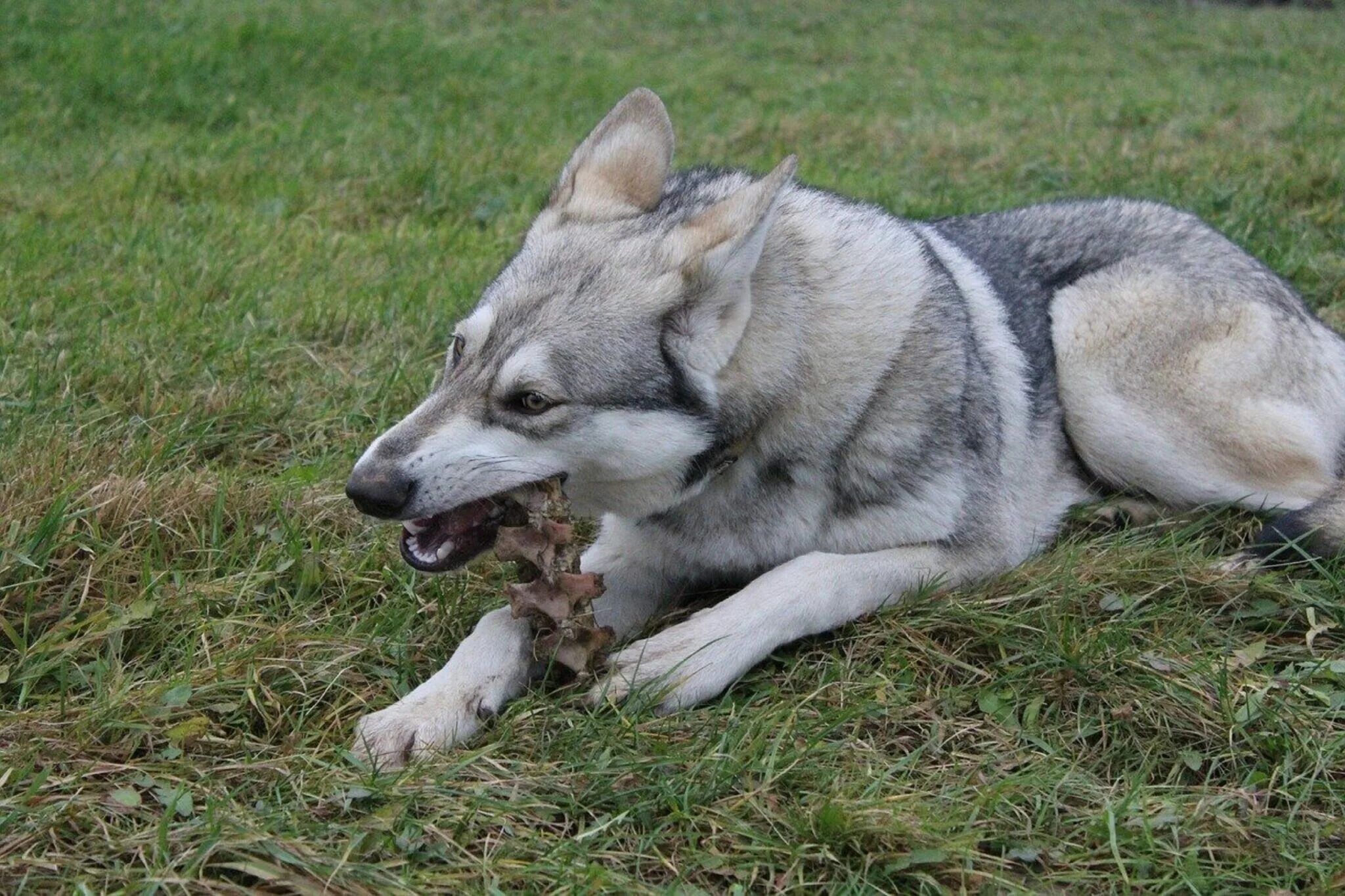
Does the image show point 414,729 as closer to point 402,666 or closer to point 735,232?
point 402,666

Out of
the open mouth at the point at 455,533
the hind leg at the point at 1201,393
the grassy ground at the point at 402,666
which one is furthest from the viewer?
the hind leg at the point at 1201,393

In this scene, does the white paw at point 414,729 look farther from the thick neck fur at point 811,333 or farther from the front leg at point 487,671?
the thick neck fur at point 811,333

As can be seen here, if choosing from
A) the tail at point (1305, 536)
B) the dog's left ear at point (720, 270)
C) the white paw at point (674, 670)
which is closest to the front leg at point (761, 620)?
the white paw at point (674, 670)

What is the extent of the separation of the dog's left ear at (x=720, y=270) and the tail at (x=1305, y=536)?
1704 mm

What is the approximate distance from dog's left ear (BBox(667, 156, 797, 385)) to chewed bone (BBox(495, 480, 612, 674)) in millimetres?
500

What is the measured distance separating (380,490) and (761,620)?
995mm

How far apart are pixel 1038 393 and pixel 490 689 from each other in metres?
2.15

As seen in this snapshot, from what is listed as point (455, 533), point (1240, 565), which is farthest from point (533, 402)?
point (1240, 565)

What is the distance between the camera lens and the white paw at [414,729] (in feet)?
9.30

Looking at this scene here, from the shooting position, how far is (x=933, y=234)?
4422mm

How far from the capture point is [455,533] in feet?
10.8

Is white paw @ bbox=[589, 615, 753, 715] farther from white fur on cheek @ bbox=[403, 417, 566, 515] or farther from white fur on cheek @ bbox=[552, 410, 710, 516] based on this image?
white fur on cheek @ bbox=[403, 417, 566, 515]

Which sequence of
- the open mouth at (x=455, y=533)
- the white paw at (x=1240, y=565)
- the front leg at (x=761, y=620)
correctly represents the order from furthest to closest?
the white paw at (x=1240, y=565) < the open mouth at (x=455, y=533) < the front leg at (x=761, y=620)

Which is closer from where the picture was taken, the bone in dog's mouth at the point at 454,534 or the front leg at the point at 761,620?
the front leg at the point at 761,620
